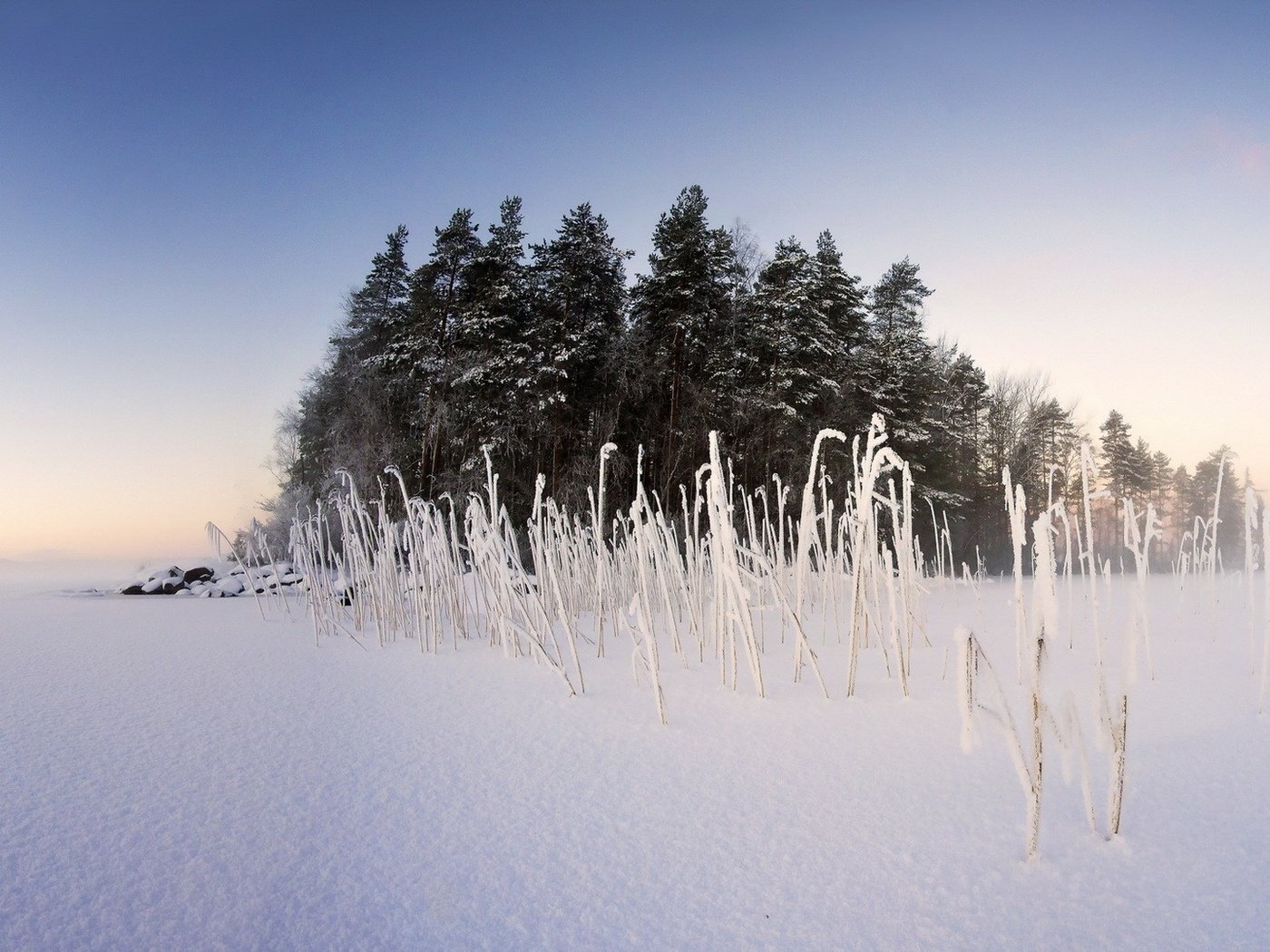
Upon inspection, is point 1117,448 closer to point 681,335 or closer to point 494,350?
point 681,335

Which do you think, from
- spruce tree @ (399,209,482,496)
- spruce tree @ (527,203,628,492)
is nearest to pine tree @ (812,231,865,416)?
spruce tree @ (527,203,628,492)

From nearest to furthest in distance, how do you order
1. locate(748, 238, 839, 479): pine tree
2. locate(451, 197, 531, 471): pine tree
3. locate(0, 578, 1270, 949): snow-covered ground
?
locate(0, 578, 1270, 949): snow-covered ground → locate(451, 197, 531, 471): pine tree → locate(748, 238, 839, 479): pine tree

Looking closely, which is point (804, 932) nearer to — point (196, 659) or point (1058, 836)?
point (1058, 836)

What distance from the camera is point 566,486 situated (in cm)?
1195

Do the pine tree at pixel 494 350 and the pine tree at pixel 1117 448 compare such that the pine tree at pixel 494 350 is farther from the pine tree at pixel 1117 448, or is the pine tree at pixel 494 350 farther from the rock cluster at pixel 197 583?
the pine tree at pixel 1117 448

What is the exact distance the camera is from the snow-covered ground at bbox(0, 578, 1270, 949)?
2.53ft

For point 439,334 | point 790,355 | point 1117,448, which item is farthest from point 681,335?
point 1117,448

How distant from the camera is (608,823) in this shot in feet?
3.38

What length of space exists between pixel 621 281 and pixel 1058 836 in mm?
13510

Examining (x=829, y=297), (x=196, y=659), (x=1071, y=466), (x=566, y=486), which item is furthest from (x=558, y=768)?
(x=1071, y=466)

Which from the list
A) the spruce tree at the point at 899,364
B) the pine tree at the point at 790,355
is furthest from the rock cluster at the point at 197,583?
the spruce tree at the point at 899,364

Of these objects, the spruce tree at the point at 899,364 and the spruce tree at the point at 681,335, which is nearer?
the spruce tree at the point at 681,335

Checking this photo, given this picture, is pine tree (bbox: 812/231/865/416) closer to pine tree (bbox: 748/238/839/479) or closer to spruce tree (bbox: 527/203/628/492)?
pine tree (bbox: 748/238/839/479)

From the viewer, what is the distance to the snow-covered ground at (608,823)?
0.77m
